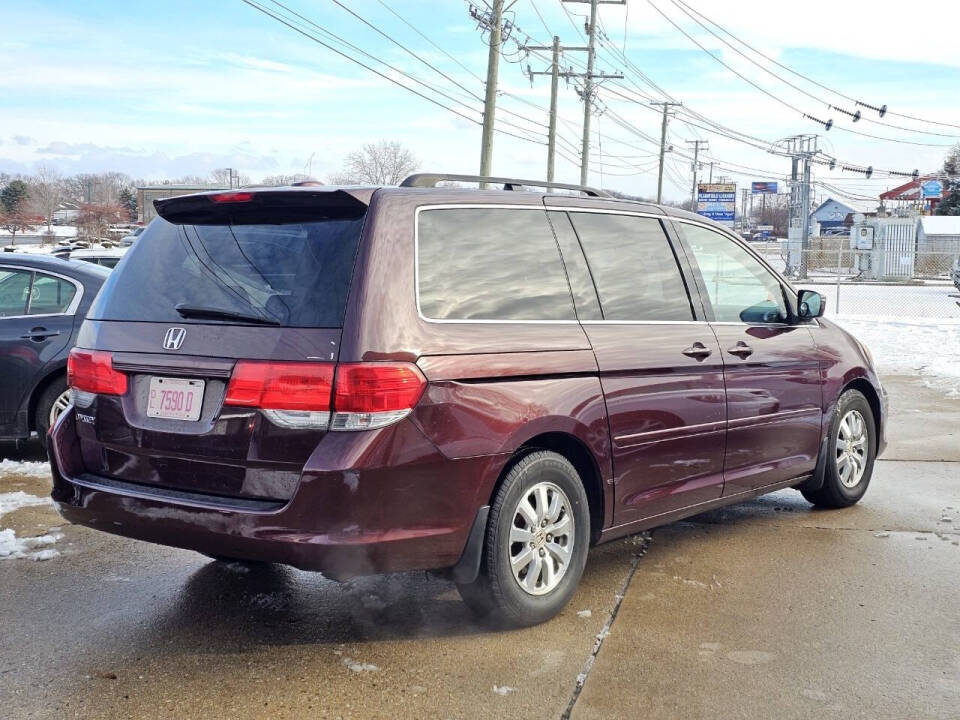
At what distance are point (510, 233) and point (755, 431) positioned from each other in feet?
6.27

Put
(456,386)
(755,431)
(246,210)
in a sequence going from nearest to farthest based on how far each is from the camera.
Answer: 1. (456,386)
2. (246,210)
3. (755,431)

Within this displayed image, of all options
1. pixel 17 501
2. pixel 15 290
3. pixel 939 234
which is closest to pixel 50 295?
pixel 15 290

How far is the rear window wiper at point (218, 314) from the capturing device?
3.76 metres

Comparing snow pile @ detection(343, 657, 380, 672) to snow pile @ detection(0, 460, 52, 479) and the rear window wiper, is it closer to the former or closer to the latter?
the rear window wiper

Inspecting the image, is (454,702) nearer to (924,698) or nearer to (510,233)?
(924,698)

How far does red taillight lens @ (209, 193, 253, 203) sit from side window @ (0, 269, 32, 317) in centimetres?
422

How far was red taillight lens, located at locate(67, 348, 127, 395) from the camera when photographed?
4031 millimetres

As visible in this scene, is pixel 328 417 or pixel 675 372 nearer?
pixel 328 417

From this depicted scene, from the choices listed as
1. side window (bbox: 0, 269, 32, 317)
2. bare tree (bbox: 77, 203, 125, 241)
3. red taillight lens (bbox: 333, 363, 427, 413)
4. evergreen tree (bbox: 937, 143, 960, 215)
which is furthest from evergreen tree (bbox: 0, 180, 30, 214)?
red taillight lens (bbox: 333, 363, 427, 413)

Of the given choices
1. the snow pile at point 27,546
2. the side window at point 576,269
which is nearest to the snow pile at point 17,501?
the snow pile at point 27,546

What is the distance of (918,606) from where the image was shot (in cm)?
456

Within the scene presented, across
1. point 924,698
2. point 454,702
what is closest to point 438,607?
point 454,702

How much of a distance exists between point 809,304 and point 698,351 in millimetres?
1228

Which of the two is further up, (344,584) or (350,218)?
(350,218)
